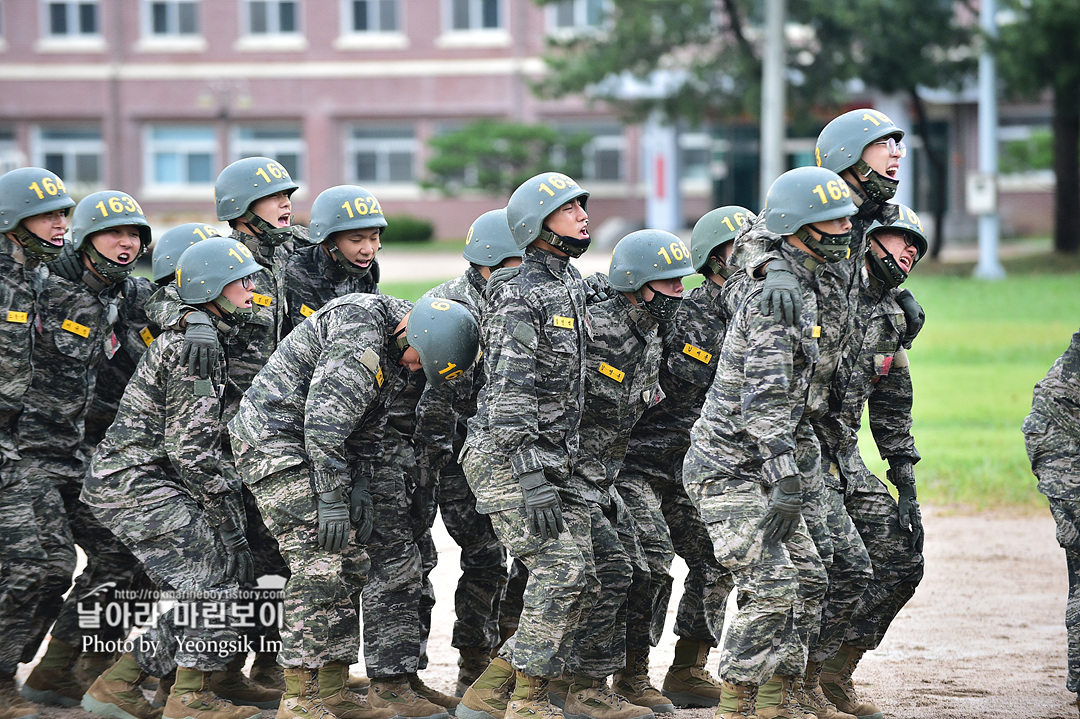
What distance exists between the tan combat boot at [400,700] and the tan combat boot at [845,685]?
1903 mm

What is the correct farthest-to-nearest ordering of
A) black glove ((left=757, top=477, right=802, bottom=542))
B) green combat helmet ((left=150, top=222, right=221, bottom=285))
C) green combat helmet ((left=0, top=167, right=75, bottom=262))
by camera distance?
green combat helmet ((left=150, top=222, right=221, bottom=285)) → green combat helmet ((left=0, top=167, right=75, bottom=262)) → black glove ((left=757, top=477, right=802, bottom=542))

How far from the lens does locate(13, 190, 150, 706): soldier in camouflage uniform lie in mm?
6656

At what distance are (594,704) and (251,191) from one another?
3.40 m

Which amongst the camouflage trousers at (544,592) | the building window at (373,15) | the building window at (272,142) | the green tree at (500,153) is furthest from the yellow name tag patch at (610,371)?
the building window at (272,142)

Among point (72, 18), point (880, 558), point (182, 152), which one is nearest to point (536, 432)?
point (880, 558)

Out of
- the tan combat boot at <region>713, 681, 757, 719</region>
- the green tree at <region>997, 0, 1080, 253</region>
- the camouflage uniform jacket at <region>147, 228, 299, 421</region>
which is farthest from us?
the green tree at <region>997, 0, 1080, 253</region>

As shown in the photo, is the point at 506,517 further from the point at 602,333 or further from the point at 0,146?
the point at 0,146

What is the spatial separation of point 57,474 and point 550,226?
9.30ft

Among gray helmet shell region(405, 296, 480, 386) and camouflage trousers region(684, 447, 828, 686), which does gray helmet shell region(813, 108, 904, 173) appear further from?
gray helmet shell region(405, 296, 480, 386)

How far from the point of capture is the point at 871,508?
21.3ft

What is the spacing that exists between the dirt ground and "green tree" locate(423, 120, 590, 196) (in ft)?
89.2

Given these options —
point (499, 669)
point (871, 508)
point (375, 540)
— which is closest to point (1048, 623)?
point (871, 508)

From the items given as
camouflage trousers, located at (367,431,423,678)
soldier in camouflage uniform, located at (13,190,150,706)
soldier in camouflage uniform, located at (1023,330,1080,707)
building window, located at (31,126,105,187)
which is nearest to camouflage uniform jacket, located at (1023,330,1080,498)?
soldier in camouflage uniform, located at (1023,330,1080,707)

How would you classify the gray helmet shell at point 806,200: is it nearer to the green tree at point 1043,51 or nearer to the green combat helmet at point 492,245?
the green combat helmet at point 492,245
